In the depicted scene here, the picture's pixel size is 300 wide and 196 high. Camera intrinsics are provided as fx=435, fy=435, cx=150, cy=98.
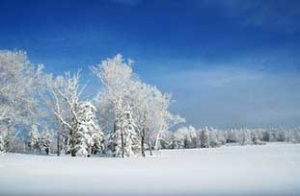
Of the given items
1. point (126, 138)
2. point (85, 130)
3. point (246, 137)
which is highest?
point (246, 137)

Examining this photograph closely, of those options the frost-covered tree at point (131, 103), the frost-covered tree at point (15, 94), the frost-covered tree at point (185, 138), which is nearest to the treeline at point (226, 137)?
the frost-covered tree at point (185, 138)

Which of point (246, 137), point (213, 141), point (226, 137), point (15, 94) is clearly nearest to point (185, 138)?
point (213, 141)

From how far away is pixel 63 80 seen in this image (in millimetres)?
44438

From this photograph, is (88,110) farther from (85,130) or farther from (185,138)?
(185,138)

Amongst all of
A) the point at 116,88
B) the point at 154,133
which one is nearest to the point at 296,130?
the point at 154,133

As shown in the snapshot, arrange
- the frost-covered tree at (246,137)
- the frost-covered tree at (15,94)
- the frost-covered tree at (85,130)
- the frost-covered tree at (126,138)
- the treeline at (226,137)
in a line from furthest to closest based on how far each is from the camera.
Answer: the frost-covered tree at (246,137) → the treeline at (226,137) → the frost-covered tree at (126,138) → the frost-covered tree at (85,130) → the frost-covered tree at (15,94)

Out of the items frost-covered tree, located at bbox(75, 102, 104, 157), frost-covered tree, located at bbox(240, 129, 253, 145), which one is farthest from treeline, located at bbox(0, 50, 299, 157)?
frost-covered tree, located at bbox(240, 129, 253, 145)

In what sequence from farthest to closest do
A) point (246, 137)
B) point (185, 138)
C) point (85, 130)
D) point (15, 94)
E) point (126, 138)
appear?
point (246, 137)
point (185, 138)
point (126, 138)
point (85, 130)
point (15, 94)

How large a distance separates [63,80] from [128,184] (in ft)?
93.4

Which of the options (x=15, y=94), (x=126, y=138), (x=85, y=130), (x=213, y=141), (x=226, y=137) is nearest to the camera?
(x=15, y=94)

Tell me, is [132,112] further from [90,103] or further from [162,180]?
[162,180]

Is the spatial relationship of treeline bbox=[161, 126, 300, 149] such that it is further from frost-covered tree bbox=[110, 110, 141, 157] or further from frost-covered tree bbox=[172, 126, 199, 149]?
frost-covered tree bbox=[110, 110, 141, 157]

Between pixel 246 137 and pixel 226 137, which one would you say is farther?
pixel 226 137

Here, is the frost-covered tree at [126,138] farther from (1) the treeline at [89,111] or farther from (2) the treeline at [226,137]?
(2) the treeline at [226,137]
